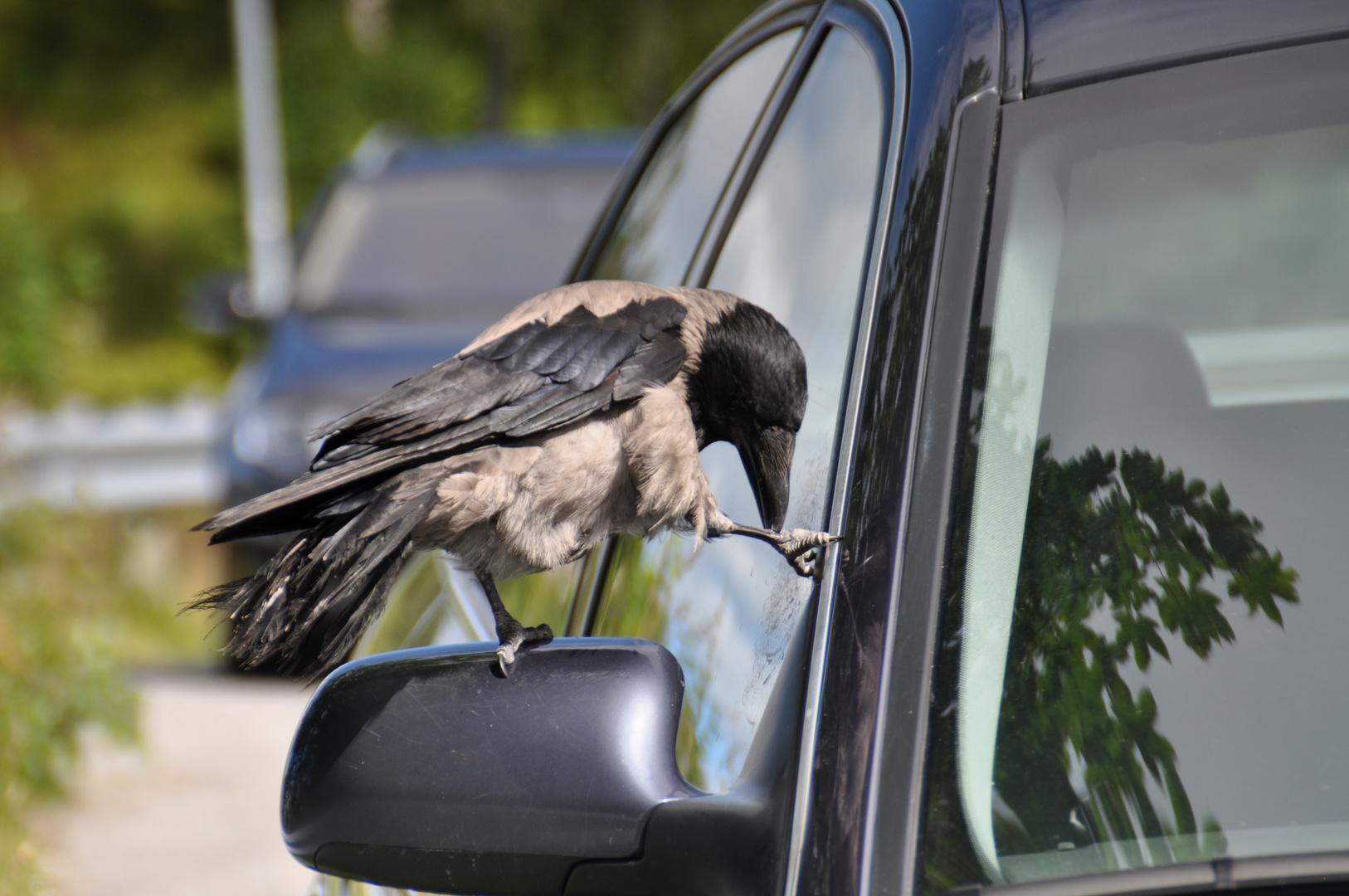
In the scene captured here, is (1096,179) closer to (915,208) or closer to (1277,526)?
(915,208)

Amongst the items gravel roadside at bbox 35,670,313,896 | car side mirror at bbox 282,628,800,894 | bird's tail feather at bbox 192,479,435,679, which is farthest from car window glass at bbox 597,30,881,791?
gravel roadside at bbox 35,670,313,896

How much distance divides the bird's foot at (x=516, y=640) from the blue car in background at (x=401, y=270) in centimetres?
450

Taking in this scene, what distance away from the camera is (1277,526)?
1162 mm

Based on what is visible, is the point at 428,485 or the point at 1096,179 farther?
the point at 428,485

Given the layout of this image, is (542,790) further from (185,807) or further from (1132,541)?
(185,807)

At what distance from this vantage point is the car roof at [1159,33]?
4.01 feet

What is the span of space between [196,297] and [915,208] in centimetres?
711

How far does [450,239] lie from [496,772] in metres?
5.99

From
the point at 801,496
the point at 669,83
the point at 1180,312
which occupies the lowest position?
the point at 801,496

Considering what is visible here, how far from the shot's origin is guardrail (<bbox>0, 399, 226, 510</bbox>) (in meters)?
8.27

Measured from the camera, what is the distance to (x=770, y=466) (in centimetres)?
158

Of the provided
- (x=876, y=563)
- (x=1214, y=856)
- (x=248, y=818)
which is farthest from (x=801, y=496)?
(x=248, y=818)

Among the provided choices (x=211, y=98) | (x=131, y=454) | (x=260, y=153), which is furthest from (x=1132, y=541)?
(x=211, y=98)

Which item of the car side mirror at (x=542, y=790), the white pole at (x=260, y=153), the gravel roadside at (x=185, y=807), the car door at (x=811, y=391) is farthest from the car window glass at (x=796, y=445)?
the white pole at (x=260, y=153)
